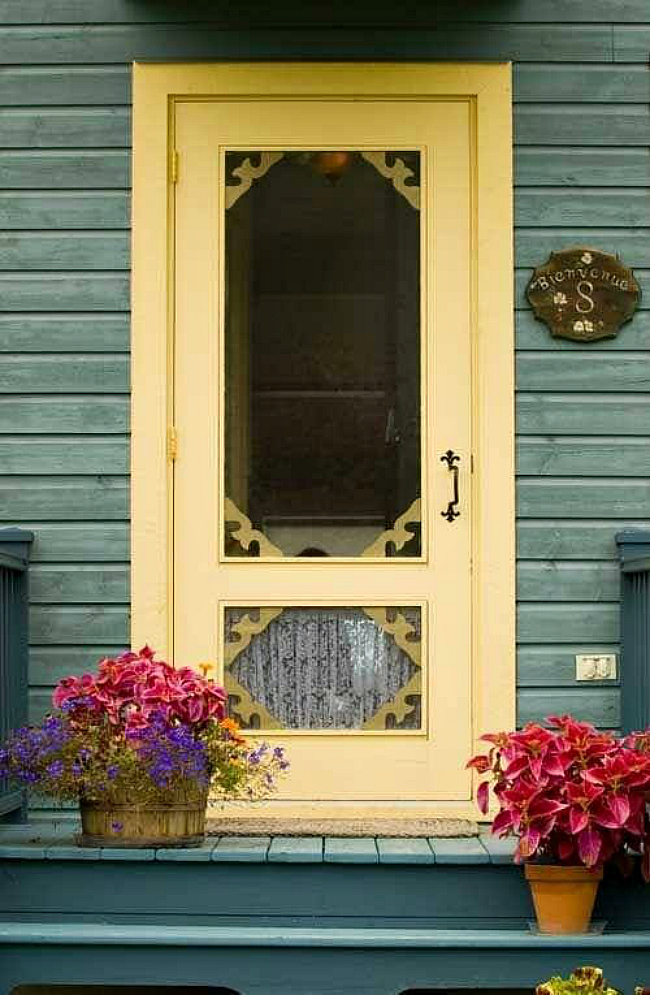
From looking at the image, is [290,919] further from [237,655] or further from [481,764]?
[237,655]

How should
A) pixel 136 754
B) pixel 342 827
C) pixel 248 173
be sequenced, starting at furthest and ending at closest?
pixel 248 173 → pixel 342 827 → pixel 136 754

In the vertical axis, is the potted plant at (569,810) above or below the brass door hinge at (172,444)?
below

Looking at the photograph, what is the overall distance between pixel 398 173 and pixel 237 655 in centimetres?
149

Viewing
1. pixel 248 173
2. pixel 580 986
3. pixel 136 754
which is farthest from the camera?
pixel 248 173

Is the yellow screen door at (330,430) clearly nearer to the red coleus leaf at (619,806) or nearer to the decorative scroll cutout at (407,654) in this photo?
the decorative scroll cutout at (407,654)

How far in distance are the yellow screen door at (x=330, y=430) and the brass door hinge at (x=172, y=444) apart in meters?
0.03

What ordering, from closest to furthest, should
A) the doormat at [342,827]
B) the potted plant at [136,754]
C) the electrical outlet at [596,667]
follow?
the potted plant at [136,754] < the doormat at [342,827] < the electrical outlet at [596,667]

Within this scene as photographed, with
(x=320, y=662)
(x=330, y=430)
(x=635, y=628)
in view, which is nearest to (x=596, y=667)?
(x=635, y=628)

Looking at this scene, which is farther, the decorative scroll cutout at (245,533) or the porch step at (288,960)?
the decorative scroll cutout at (245,533)

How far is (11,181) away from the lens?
5082 millimetres

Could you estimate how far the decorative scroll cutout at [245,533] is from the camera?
5.02 meters

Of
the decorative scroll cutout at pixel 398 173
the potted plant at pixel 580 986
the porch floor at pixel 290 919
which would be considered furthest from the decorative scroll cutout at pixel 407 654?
the potted plant at pixel 580 986

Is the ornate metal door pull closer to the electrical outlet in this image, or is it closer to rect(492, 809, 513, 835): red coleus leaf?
the electrical outlet

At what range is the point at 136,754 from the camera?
4.31 m
